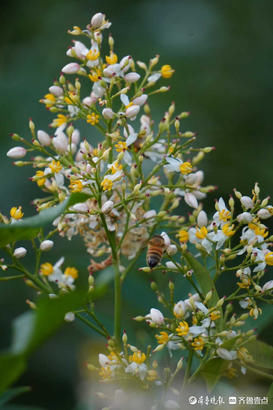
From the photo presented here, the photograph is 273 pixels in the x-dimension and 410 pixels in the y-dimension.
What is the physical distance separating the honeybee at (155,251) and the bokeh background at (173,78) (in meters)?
0.85

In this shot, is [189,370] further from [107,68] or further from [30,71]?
[30,71]

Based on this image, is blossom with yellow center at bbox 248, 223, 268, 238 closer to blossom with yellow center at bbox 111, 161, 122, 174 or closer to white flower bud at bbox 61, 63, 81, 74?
blossom with yellow center at bbox 111, 161, 122, 174

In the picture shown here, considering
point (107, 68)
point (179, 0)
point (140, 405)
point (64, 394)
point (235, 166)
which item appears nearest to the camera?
point (140, 405)

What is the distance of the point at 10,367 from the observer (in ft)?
2.78

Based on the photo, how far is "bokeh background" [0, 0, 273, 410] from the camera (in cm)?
233

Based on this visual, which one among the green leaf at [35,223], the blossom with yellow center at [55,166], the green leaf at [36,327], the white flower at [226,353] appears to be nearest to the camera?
the green leaf at [36,327]

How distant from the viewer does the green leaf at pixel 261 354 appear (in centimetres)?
123

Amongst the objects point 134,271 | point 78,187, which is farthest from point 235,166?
point 78,187

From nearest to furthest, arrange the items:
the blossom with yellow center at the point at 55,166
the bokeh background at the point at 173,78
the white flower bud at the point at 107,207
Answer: the white flower bud at the point at 107,207, the blossom with yellow center at the point at 55,166, the bokeh background at the point at 173,78

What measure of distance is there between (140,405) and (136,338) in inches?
14.5

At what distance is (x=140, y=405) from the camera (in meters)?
1.17

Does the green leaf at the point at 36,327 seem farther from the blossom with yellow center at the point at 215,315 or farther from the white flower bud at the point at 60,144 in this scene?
the white flower bud at the point at 60,144

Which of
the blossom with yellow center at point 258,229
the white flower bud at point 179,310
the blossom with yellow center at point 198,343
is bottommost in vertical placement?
the blossom with yellow center at point 198,343

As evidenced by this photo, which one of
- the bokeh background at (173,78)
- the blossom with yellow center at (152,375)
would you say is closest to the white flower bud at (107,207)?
the blossom with yellow center at (152,375)
